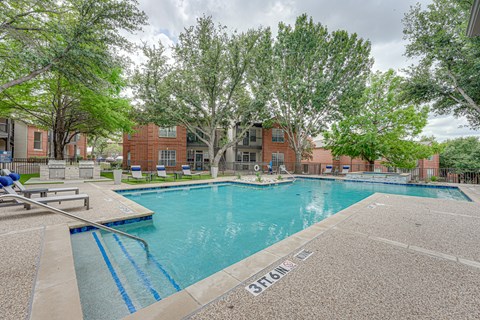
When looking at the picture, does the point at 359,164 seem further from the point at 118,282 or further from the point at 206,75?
the point at 118,282

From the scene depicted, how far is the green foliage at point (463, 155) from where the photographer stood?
2550cm

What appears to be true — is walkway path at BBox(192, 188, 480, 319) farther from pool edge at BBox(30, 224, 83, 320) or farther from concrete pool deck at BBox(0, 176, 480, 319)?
pool edge at BBox(30, 224, 83, 320)

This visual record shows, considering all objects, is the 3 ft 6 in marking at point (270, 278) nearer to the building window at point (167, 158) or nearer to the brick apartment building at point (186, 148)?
the brick apartment building at point (186, 148)

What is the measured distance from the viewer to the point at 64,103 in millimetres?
14211

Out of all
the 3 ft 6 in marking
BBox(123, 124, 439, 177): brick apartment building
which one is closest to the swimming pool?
the 3 ft 6 in marking

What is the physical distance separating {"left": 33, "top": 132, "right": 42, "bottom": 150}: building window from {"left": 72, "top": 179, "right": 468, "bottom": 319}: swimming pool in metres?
27.4

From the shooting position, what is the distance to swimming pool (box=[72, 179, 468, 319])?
271 centimetres

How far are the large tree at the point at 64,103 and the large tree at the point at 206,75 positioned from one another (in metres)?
2.57

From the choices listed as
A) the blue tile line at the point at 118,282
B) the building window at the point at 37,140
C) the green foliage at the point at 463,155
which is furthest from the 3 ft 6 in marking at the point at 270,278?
the green foliage at the point at 463,155

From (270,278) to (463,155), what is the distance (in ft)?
129

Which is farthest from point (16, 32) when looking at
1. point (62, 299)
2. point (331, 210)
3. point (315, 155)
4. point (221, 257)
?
point (315, 155)

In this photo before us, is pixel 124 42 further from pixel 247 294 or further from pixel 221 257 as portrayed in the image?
pixel 247 294

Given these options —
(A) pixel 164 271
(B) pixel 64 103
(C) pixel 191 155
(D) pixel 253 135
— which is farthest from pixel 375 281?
(D) pixel 253 135

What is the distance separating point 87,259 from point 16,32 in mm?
9131
